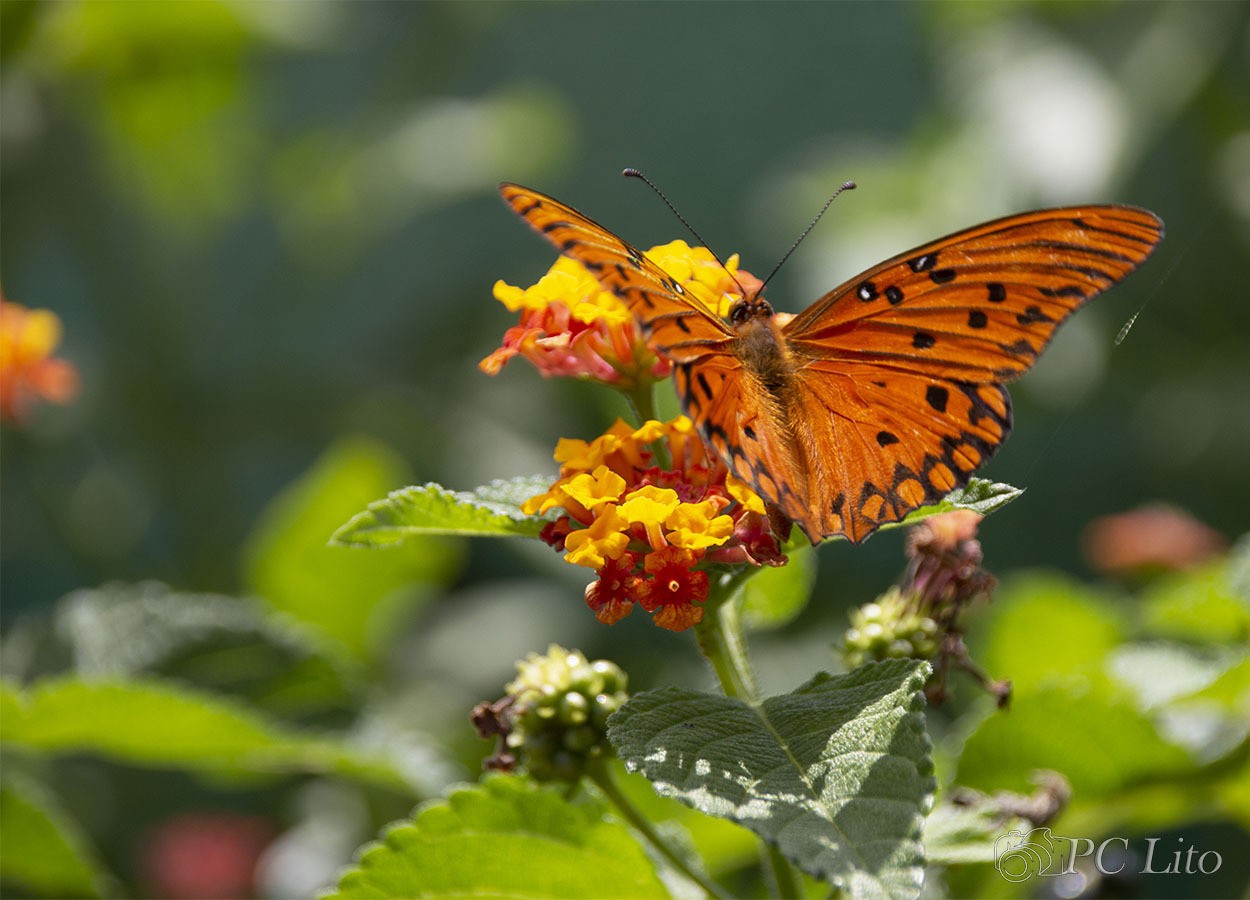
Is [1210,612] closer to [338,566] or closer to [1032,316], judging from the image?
[1032,316]

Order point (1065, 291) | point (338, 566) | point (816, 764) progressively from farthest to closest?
point (338, 566), point (1065, 291), point (816, 764)

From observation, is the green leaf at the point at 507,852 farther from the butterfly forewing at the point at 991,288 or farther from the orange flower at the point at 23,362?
the orange flower at the point at 23,362

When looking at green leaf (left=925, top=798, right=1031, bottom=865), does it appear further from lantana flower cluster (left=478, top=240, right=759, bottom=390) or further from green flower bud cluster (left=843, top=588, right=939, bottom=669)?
lantana flower cluster (left=478, top=240, right=759, bottom=390)

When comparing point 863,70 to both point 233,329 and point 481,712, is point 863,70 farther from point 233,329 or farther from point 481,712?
point 481,712

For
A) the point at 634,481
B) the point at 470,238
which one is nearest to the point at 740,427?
the point at 634,481

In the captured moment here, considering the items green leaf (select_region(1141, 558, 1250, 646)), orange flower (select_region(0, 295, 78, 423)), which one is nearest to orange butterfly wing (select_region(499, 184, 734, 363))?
green leaf (select_region(1141, 558, 1250, 646))

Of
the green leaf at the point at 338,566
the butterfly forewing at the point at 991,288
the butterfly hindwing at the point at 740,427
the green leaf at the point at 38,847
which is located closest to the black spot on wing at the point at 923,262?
the butterfly forewing at the point at 991,288
